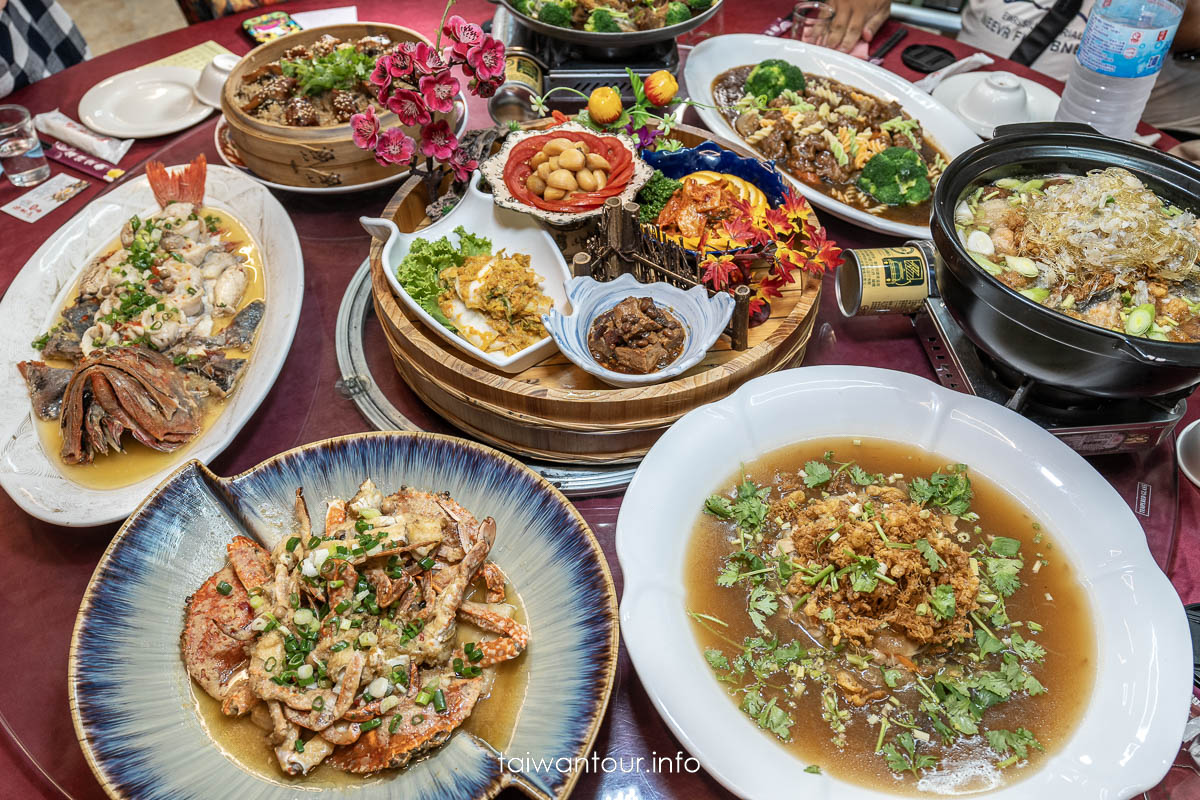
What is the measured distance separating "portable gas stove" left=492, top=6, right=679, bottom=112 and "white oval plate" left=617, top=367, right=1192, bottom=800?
1947 mm

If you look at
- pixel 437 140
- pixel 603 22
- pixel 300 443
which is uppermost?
pixel 603 22

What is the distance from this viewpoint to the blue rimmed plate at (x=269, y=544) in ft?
5.13

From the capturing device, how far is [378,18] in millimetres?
4121

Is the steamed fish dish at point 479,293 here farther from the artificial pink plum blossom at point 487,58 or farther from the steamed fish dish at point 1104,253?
the steamed fish dish at point 1104,253

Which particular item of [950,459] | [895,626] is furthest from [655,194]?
[895,626]

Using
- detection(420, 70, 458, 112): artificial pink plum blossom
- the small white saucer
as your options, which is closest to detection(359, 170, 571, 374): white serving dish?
detection(420, 70, 458, 112): artificial pink plum blossom

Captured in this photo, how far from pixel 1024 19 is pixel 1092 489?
3.76m

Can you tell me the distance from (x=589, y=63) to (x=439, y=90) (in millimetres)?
1203

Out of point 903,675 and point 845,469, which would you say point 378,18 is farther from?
point 903,675

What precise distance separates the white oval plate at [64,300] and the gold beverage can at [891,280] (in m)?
1.94

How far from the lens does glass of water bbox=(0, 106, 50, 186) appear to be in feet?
10.4

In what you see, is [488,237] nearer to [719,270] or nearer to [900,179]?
[719,270]

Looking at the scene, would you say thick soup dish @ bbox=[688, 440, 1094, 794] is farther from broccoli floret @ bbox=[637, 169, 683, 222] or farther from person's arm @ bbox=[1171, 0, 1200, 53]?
person's arm @ bbox=[1171, 0, 1200, 53]

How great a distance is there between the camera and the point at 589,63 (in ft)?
11.3
